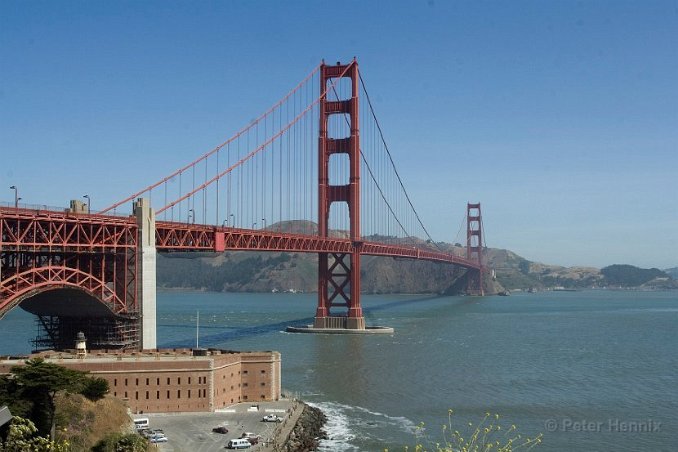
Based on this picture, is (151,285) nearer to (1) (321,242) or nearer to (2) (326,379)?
(2) (326,379)

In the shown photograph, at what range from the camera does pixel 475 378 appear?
54.7m

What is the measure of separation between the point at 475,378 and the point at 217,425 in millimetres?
21523

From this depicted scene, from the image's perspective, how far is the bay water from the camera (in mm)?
39281

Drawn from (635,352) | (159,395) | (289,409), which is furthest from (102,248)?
(635,352)

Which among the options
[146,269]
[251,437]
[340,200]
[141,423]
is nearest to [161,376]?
[141,423]

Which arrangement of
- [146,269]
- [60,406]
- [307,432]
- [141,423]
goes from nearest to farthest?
[60,406] → [141,423] → [307,432] → [146,269]

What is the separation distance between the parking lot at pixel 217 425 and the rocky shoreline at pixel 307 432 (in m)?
0.61

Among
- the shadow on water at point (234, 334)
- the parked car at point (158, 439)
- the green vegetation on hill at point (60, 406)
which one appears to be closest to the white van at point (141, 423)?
the parked car at point (158, 439)

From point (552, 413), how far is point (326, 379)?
15.5 metres

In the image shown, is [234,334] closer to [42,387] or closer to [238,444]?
[238,444]

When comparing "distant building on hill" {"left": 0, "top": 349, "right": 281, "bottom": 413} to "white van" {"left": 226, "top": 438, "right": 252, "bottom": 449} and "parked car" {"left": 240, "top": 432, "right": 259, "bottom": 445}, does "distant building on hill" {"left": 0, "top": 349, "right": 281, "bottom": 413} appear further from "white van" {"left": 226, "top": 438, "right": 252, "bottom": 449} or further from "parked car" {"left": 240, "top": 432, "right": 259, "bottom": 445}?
"white van" {"left": 226, "top": 438, "right": 252, "bottom": 449}

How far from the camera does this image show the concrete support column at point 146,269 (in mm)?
49969

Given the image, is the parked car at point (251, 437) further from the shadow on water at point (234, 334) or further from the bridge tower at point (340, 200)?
the bridge tower at point (340, 200)

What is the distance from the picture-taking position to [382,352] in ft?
220
